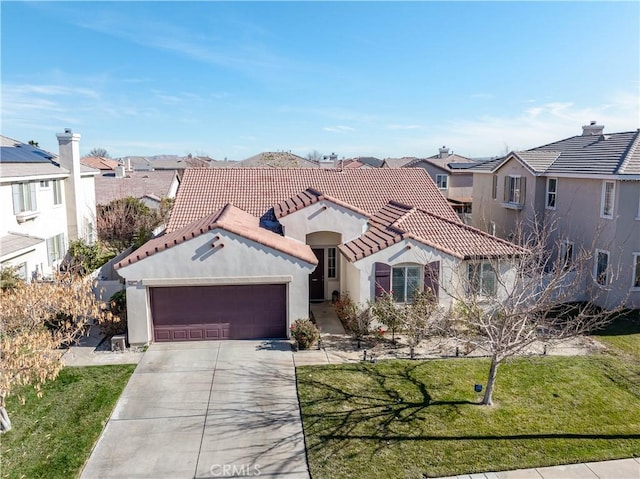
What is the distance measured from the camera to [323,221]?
2100 centimetres

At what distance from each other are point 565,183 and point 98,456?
23124 millimetres

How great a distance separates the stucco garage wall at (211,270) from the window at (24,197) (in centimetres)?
945

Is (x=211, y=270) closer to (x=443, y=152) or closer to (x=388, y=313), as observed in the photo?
(x=388, y=313)

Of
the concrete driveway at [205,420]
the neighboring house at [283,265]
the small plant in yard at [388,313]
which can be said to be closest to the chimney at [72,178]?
the neighboring house at [283,265]

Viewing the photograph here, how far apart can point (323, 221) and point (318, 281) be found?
3.04 metres

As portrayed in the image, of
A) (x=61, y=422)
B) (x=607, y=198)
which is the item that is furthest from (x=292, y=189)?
(x=61, y=422)

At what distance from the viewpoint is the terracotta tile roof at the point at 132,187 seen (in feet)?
133

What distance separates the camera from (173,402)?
43.5ft

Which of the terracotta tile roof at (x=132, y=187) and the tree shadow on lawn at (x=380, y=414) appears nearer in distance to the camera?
the tree shadow on lawn at (x=380, y=414)

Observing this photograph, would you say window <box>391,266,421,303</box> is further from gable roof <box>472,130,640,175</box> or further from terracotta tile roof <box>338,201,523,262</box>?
gable roof <box>472,130,640,175</box>

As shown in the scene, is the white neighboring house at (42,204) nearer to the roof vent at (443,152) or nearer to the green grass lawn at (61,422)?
the green grass lawn at (61,422)

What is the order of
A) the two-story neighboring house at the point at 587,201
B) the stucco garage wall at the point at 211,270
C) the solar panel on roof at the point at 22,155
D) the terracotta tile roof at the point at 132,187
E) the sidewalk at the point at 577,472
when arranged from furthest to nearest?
the terracotta tile roof at the point at 132,187, the solar panel on roof at the point at 22,155, the two-story neighboring house at the point at 587,201, the stucco garage wall at the point at 211,270, the sidewalk at the point at 577,472

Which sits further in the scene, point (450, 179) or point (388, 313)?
point (450, 179)

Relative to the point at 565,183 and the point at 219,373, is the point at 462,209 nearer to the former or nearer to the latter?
the point at 565,183
